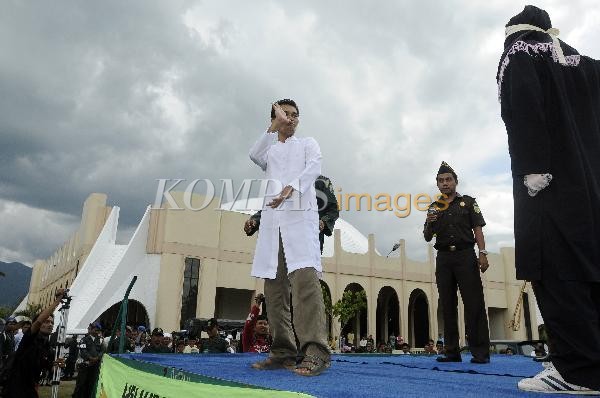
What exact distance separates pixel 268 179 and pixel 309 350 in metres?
1.27

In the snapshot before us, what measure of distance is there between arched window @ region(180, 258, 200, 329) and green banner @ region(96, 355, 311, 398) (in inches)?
980

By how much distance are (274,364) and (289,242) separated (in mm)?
→ 777

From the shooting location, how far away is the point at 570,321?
6.34 ft

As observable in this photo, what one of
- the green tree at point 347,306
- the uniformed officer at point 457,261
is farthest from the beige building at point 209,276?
the uniformed officer at point 457,261

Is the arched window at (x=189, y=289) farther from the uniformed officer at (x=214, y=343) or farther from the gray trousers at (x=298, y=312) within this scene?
the gray trousers at (x=298, y=312)

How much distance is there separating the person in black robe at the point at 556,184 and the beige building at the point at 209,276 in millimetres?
22512

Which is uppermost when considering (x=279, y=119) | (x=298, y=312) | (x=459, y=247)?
(x=279, y=119)

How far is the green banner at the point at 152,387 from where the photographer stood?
139 cm

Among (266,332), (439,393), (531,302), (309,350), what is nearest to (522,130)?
(439,393)

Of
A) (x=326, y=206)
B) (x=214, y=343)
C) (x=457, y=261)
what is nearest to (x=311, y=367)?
(x=326, y=206)

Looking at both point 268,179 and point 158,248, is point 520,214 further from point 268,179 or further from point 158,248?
point 158,248

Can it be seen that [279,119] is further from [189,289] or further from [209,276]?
[209,276]

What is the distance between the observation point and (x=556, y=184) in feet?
7.07

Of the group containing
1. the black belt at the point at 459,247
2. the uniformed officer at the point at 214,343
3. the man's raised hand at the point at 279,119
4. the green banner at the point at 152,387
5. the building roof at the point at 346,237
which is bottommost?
the uniformed officer at the point at 214,343
